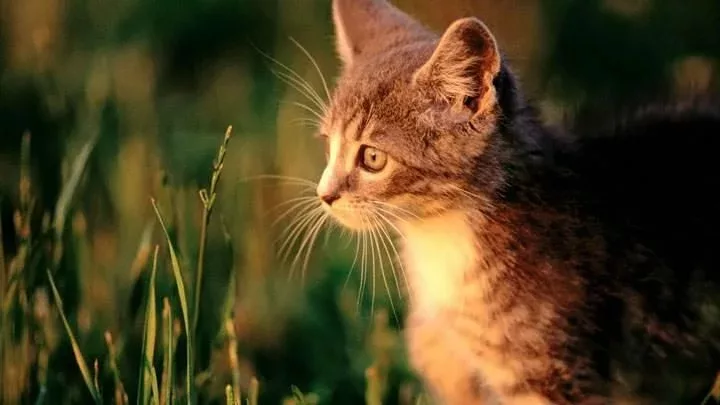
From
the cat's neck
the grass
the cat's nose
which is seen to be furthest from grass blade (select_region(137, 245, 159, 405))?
the cat's neck

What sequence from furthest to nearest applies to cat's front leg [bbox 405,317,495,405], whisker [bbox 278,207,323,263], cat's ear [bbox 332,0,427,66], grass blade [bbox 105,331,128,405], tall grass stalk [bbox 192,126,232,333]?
whisker [bbox 278,207,323,263]
cat's ear [bbox 332,0,427,66]
cat's front leg [bbox 405,317,495,405]
grass blade [bbox 105,331,128,405]
tall grass stalk [bbox 192,126,232,333]

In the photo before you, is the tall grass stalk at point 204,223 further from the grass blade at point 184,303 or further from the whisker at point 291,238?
the whisker at point 291,238

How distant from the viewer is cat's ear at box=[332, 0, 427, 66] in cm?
205

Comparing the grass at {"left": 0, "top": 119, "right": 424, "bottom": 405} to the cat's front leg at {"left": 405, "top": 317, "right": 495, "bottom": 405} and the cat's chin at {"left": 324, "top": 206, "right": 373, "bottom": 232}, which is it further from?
the cat's chin at {"left": 324, "top": 206, "right": 373, "bottom": 232}

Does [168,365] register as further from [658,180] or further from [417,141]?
[658,180]

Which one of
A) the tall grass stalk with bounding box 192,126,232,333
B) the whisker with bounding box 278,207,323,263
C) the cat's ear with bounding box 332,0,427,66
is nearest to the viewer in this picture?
the tall grass stalk with bounding box 192,126,232,333

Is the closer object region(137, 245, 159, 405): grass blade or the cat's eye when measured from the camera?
region(137, 245, 159, 405): grass blade

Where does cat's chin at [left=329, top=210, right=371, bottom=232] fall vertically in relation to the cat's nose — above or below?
below

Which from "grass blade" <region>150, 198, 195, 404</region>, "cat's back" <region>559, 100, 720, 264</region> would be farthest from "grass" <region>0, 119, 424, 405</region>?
"cat's back" <region>559, 100, 720, 264</region>

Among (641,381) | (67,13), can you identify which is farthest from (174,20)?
(641,381)

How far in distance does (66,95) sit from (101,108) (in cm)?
31

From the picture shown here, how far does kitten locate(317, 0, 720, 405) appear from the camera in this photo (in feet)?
5.62

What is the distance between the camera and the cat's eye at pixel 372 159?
182cm

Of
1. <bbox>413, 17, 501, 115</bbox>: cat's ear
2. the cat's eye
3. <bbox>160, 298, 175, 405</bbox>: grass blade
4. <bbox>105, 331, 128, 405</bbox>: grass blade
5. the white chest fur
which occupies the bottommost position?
<bbox>105, 331, 128, 405</bbox>: grass blade
